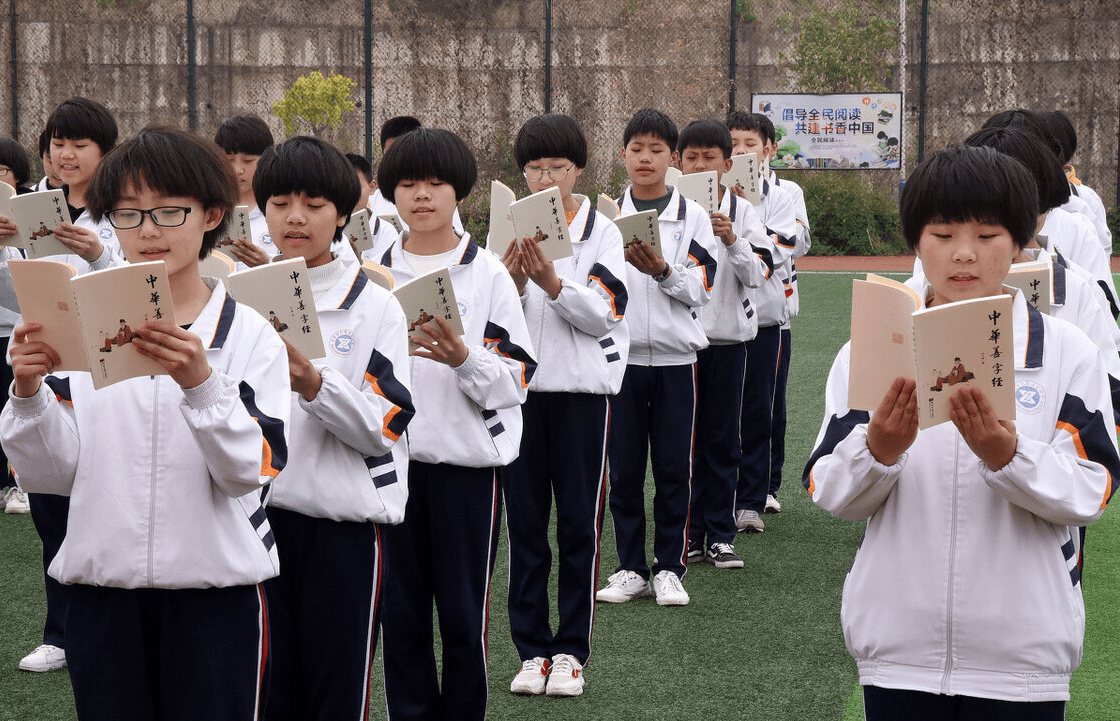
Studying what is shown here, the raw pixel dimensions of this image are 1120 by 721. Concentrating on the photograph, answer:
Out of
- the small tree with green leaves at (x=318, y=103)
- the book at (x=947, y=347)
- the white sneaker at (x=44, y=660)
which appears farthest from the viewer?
the small tree with green leaves at (x=318, y=103)

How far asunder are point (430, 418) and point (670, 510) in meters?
1.80

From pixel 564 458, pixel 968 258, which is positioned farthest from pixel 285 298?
pixel 564 458

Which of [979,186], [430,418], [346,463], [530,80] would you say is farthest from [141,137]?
[530,80]

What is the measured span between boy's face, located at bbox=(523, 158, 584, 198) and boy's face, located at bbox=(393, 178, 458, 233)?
82cm

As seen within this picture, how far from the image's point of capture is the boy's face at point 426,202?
3129 mm

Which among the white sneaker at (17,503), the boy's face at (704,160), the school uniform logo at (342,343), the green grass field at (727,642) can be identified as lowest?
the green grass field at (727,642)

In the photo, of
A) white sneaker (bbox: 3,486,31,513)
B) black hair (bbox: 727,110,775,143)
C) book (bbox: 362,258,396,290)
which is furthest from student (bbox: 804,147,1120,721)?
white sneaker (bbox: 3,486,31,513)

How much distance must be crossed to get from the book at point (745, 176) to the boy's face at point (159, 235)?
3.60 meters

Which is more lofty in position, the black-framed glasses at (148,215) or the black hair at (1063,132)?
the black hair at (1063,132)

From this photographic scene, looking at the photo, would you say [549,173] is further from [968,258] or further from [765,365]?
[968,258]

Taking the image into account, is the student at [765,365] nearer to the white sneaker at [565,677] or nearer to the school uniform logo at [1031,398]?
the white sneaker at [565,677]

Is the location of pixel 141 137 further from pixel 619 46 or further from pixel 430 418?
pixel 619 46

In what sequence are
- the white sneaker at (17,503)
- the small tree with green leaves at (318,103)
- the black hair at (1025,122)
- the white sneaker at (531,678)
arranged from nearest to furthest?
1. the black hair at (1025,122)
2. the white sneaker at (531,678)
3. the white sneaker at (17,503)
4. the small tree with green leaves at (318,103)

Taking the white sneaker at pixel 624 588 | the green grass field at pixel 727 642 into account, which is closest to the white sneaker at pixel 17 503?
the green grass field at pixel 727 642
